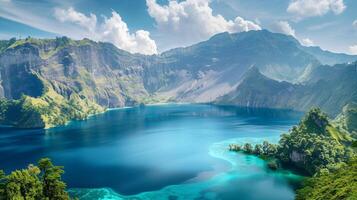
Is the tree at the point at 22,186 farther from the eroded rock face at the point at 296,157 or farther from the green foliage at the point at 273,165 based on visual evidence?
the eroded rock face at the point at 296,157

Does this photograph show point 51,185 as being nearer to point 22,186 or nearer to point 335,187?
point 22,186

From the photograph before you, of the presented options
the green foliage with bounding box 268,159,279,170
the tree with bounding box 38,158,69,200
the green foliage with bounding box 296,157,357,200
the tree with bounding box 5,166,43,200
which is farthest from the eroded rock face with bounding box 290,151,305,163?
the tree with bounding box 5,166,43,200

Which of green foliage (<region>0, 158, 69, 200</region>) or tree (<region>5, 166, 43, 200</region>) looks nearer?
tree (<region>5, 166, 43, 200</region>)

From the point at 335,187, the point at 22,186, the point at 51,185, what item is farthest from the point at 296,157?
the point at 22,186

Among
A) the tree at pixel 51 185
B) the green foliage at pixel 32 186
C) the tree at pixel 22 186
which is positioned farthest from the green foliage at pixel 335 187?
the tree at pixel 22 186

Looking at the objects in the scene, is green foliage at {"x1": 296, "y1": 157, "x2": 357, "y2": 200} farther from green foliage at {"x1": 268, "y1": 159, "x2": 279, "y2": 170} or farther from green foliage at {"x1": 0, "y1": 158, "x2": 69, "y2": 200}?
green foliage at {"x1": 0, "y1": 158, "x2": 69, "y2": 200}

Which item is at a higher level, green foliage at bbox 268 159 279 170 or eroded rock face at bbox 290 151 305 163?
eroded rock face at bbox 290 151 305 163

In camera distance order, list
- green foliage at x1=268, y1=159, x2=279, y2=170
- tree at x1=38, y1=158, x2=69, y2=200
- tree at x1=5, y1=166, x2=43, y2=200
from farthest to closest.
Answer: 1. green foliage at x1=268, y1=159, x2=279, y2=170
2. tree at x1=38, y1=158, x2=69, y2=200
3. tree at x1=5, y1=166, x2=43, y2=200
